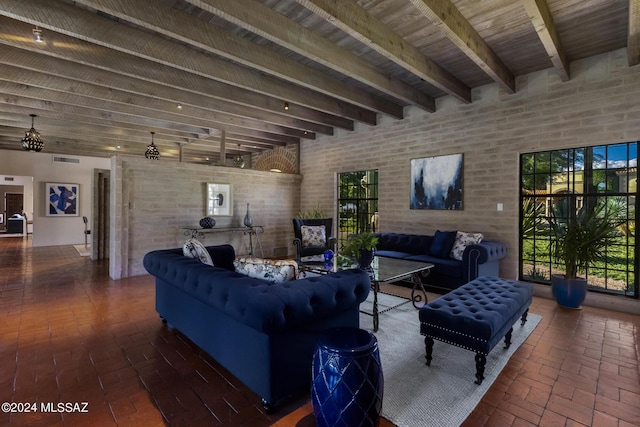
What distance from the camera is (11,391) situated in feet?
6.85

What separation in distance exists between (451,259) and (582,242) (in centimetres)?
154

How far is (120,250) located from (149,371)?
371cm

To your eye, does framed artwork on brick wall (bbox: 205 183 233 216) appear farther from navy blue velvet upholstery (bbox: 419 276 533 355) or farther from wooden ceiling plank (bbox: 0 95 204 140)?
navy blue velvet upholstery (bbox: 419 276 533 355)

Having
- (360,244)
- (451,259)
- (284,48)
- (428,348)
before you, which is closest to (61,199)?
(284,48)

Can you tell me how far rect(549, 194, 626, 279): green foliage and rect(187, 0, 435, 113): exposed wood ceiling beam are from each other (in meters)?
2.94

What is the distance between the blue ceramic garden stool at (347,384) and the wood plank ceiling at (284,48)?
252 centimetres

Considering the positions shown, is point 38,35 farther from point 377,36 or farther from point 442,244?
point 442,244

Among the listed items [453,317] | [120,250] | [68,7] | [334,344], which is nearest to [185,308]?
[334,344]

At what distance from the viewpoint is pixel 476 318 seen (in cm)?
226

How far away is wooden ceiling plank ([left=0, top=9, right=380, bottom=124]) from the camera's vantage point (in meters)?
3.10

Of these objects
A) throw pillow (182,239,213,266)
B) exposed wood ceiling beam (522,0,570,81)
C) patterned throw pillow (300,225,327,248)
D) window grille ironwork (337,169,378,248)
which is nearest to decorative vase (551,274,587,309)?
exposed wood ceiling beam (522,0,570,81)

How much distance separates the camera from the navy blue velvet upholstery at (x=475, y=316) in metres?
2.18

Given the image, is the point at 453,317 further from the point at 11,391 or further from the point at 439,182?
the point at 439,182

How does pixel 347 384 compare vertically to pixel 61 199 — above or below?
below
